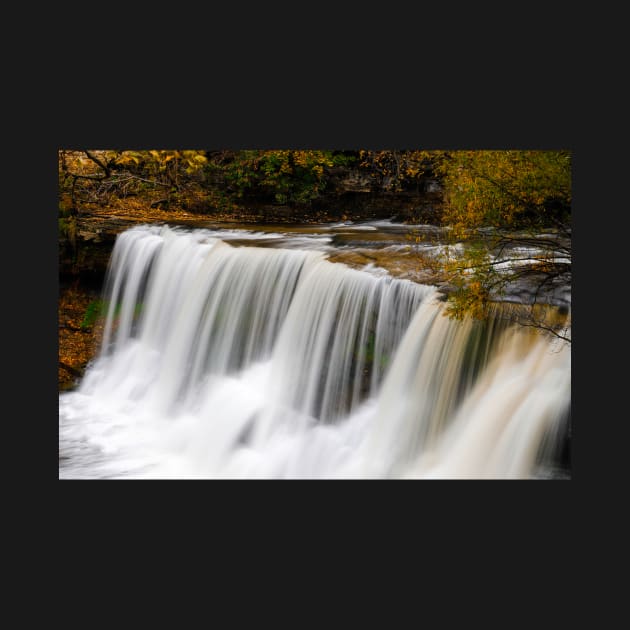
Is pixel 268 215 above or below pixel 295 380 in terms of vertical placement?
above

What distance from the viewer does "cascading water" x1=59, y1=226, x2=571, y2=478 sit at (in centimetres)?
763

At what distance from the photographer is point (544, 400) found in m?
7.39

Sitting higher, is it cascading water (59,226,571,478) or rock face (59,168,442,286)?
rock face (59,168,442,286)

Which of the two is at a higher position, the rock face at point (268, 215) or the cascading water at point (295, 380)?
the rock face at point (268, 215)

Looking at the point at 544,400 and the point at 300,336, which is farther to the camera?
the point at 300,336

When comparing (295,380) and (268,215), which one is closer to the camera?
(295,380)

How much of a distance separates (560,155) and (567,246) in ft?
2.60

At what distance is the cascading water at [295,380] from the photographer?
763 cm

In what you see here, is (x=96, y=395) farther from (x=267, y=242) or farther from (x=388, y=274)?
(x=388, y=274)

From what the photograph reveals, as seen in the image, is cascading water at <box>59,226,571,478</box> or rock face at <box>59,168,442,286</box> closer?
cascading water at <box>59,226,571,478</box>

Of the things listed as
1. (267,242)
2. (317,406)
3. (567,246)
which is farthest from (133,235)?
(567,246)

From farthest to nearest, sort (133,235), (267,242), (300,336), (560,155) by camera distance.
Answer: (133,235), (267,242), (300,336), (560,155)

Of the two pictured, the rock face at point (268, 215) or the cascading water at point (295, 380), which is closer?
the cascading water at point (295, 380)

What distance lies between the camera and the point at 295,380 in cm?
876
